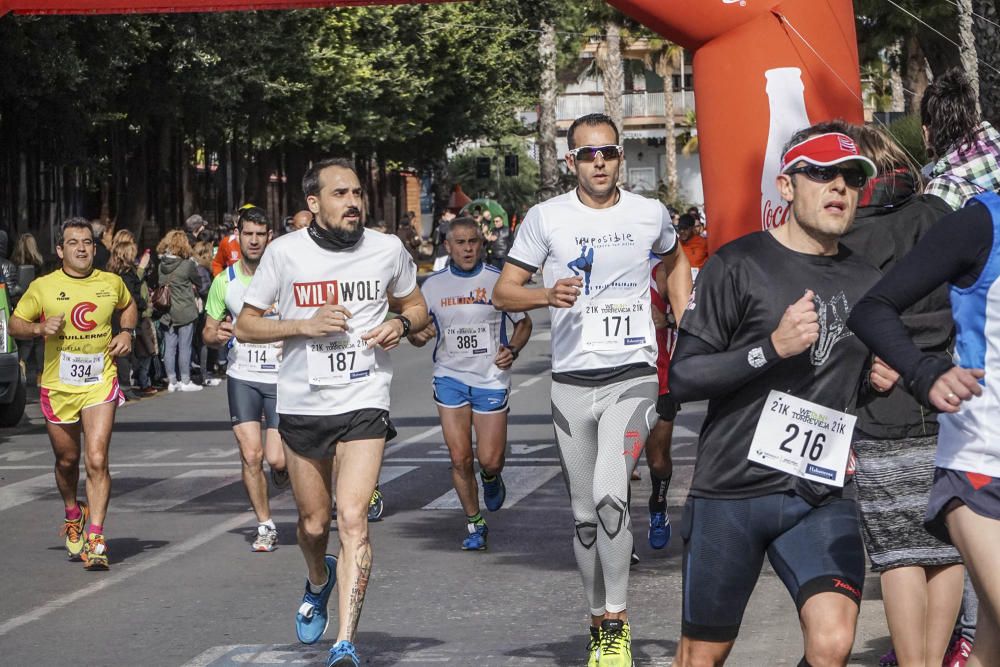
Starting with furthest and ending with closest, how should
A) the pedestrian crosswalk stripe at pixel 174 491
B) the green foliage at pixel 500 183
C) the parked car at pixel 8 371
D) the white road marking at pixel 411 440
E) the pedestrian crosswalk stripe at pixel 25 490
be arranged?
the green foliage at pixel 500 183
the parked car at pixel 8 371
the white road marking at pixel 411 440
the pedestrian crosswalk stripe at pixel 25 490
the pedestrian crosswalk stripe at pixel 174 491

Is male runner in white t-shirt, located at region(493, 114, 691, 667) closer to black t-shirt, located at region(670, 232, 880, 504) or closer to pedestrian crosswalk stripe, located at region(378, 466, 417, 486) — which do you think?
black t-shirt, located at region(670, 232, 880, 504)

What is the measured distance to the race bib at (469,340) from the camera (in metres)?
10.1

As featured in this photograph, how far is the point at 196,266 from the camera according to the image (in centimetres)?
2162

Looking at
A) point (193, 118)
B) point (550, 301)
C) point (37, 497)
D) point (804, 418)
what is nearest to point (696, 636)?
point (804, 418)

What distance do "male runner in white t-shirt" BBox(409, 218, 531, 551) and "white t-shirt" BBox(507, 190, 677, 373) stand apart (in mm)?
2480

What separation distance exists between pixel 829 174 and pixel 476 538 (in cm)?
524

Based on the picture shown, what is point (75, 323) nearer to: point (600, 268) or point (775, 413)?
point (600, 268)

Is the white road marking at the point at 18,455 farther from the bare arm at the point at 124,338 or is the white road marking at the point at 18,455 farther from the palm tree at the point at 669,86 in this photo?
the palm tree at the point at 669,86

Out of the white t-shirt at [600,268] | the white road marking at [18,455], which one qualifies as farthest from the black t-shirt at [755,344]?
the white road marking at [18,455]

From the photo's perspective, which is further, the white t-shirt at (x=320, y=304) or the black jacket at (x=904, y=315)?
the white t-shirt at (x=320, y=304)

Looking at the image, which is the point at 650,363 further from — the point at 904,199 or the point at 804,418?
the point at 804,418

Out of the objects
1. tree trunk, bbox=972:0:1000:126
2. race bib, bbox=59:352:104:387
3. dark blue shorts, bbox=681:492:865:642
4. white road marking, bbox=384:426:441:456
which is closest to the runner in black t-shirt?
dark blue shorts, bbox=681:492:865:642

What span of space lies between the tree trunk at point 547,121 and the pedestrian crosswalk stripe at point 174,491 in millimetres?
30749

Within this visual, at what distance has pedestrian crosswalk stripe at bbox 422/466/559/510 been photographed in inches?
458
